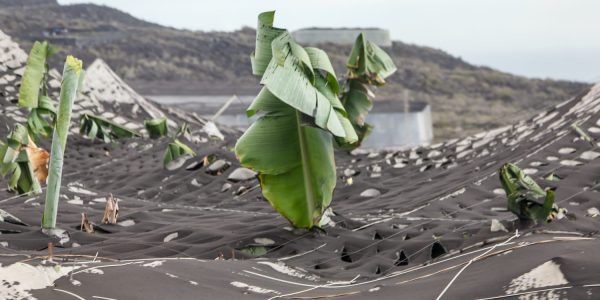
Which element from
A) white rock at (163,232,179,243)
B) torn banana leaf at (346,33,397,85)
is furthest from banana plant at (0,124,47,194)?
torn banana leaf at (346,33,397,85)

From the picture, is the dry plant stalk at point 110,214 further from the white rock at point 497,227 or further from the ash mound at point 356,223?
the white rock at point 497,227

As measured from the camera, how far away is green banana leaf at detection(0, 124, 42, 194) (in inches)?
265

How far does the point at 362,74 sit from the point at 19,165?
3.34m

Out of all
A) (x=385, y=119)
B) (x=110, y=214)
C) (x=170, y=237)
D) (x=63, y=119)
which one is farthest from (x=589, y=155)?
(x=385, y=119)

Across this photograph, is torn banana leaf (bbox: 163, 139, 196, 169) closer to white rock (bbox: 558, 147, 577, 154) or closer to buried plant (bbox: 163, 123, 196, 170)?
buried plant (bbox: 163, 123, 196, 170)

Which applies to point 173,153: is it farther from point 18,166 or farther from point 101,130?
point 18,166

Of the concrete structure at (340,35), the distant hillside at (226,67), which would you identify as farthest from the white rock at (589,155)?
the distant hillside at (226,67)

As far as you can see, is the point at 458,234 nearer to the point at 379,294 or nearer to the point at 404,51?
the point at 379,294

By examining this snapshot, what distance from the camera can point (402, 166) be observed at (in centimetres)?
909

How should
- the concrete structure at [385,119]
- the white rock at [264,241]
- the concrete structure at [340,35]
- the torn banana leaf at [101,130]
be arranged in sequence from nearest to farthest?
the white rock at [264,241] → the torn banana leaf at [101,130] → the concrete structure at [385,119] → the concrete structure at [340,35]

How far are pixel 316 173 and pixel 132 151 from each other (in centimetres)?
669

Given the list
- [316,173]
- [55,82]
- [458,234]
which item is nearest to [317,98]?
[316,173]

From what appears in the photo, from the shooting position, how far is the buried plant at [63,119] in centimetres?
493

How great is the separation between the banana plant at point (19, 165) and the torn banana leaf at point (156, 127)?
17.0ft
